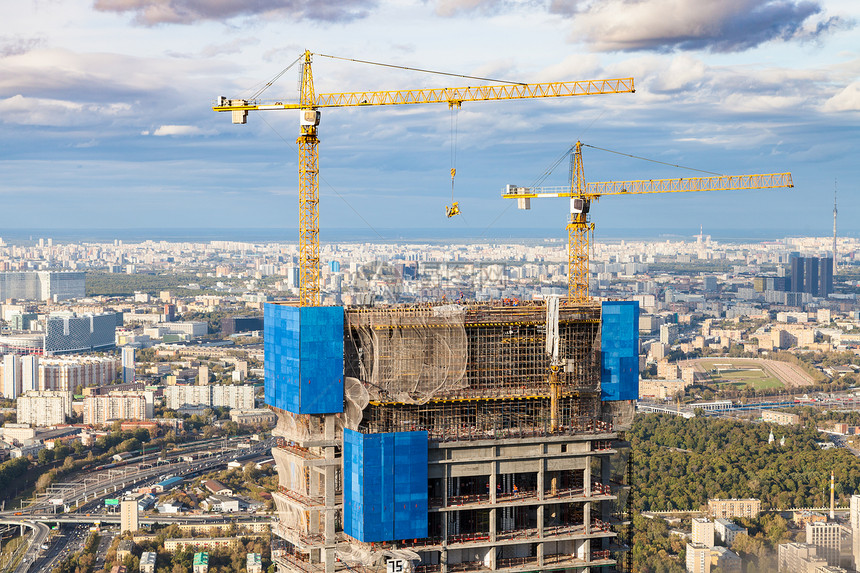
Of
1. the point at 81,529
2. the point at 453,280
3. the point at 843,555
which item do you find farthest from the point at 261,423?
the point at 453,280

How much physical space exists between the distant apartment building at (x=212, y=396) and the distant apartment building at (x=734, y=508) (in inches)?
2383

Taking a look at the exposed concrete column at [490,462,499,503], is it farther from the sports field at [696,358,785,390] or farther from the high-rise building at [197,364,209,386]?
the sports field at [696,358,785,390]

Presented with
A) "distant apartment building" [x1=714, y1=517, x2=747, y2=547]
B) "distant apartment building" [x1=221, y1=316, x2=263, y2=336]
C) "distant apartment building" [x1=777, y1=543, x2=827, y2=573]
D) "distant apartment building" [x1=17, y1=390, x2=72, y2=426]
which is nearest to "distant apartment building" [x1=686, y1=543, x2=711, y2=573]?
"distant apartment building" [x1=777, y1=543, x2=827, y2=573]

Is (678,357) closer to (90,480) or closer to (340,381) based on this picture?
(90,480)

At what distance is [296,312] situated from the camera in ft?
96.3

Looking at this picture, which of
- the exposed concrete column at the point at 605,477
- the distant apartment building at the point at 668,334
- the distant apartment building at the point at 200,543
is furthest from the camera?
the distant apartment building at the point at 668,334

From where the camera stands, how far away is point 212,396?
12538cm

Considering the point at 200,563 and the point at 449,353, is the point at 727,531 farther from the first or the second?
the point at 449,353

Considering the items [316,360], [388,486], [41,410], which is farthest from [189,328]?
[388,486]

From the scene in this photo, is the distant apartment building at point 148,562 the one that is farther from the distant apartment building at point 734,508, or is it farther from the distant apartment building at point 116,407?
the distant apartment building at point 116,407

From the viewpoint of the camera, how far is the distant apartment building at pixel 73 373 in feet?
422

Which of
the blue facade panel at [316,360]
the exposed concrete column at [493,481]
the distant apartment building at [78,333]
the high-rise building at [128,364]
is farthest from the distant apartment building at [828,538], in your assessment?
the distant apartment building at [78,333]

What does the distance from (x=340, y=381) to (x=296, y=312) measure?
2.10 m

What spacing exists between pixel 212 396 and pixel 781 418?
60.0 meters
